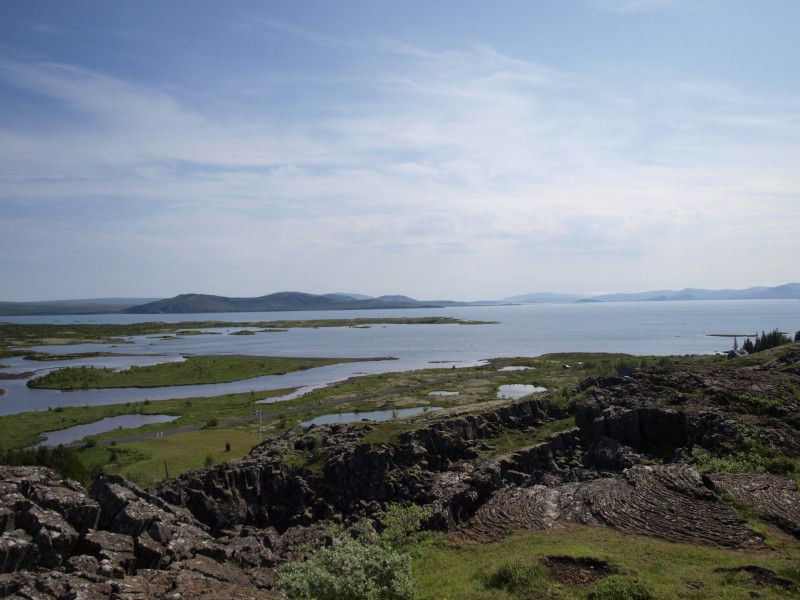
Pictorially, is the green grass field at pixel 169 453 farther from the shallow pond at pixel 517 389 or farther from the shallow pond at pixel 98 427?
the shallow pond at pixel 517 389

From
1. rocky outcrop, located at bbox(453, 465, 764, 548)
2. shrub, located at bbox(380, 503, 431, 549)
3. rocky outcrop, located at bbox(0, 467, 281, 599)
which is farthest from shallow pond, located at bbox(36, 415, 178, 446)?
rocky outcrop, located at bbox(453, 465, 764, 548)

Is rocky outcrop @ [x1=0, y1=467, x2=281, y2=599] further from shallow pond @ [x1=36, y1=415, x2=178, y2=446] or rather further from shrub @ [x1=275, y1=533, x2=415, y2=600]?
shallow pond @ [x1=36, y1=415, x2=178, y2=446]

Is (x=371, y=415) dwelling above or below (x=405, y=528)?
below

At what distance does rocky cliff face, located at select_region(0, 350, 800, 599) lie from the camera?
21.2m

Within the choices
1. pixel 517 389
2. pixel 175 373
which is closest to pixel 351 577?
pixel 517 389

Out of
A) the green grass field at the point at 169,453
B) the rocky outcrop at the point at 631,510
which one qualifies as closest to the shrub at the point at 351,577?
the rocky outcrop at the point at 631,510

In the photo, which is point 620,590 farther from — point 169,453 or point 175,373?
point 175,373

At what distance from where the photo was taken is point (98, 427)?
80.4 meters

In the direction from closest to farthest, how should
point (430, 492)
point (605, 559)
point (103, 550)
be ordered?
point (103, 550) → point (605, 559) → point (430, 492)

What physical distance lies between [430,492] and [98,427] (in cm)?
6557

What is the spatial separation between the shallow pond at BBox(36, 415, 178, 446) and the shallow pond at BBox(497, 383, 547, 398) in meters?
56.7

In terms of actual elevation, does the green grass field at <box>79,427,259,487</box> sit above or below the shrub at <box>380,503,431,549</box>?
below

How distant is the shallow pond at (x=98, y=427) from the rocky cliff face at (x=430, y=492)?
124ft

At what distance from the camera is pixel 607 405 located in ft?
166
